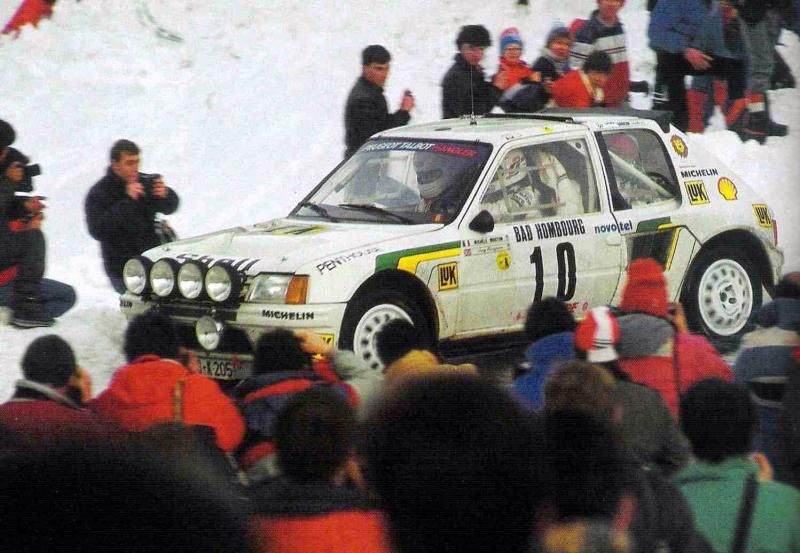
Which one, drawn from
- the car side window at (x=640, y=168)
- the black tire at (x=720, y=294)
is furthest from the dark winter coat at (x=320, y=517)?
the black tire at (x=720, y=294)

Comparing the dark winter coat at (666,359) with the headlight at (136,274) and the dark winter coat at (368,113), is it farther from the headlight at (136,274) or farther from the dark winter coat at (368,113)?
the dark winter coat at (368,113)

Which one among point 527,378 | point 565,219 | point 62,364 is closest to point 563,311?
point 527,378

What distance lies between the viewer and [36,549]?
116cm

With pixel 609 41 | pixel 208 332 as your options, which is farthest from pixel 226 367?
pixel 609 41

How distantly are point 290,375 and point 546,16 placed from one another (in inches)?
495

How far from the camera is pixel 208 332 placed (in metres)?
8.06

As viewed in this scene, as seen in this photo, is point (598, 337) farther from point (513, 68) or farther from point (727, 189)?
point (513, 68)

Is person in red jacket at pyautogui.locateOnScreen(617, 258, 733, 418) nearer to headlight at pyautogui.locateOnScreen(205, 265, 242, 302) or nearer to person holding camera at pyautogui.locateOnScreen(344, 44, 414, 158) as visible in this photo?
headlight at pyautogui.locateOnScreen(205, 265, 242, 302)

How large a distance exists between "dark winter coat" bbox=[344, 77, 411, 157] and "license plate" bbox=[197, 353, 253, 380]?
3084 mm

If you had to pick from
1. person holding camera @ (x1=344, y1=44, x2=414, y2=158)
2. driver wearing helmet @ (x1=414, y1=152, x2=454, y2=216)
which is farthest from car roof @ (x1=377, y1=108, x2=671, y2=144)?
person holding camera @ (x1=344, y1=44, x2=414, y2=158)

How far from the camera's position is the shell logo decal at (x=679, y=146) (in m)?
9.81

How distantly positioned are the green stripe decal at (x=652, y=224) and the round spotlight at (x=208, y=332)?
2910 millimetres

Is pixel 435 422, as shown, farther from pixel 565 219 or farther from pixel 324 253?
pixel 565 219

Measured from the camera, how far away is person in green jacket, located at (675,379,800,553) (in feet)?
11.5
